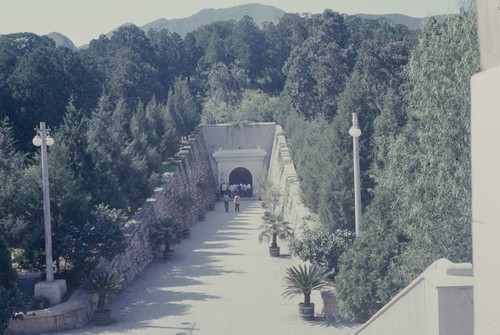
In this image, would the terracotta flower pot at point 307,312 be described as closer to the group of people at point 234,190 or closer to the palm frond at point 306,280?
the palm frond at point 306,280

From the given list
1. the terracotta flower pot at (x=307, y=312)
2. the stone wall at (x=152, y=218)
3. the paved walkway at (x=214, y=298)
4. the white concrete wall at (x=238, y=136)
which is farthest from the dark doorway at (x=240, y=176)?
the terracotta flower pot at (x=307, y=312)

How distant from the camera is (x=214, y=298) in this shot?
16.8m

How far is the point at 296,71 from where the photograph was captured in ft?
133

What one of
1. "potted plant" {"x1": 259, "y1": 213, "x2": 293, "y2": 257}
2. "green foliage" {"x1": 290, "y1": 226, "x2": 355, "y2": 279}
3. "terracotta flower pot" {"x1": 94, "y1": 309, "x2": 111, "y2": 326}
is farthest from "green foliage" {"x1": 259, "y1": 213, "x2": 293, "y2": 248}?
"terracotta flower pot" {"x1": 94, "y1": 309, "x2": 111, "y2": 326}

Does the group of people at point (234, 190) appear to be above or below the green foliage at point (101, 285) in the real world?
above

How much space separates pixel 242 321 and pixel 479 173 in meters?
13.0

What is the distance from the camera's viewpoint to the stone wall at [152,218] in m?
13.9

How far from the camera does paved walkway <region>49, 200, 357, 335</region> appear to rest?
14.2 meters

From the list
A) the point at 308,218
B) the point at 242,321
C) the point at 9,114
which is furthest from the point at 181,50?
the point at 242,321

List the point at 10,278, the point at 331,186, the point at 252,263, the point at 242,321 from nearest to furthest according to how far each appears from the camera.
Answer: the point at 10,278
the point at 242,321
the point at 331,186
the point at 252,263

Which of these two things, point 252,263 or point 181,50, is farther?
point 181,50

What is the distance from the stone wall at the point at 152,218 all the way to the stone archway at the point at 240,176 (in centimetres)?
149

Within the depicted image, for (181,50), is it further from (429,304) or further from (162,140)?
(429,304)

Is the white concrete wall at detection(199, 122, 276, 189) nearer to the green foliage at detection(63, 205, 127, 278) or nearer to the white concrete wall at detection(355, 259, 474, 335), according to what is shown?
the green foliage at detection(63, 205, 127, 278)
